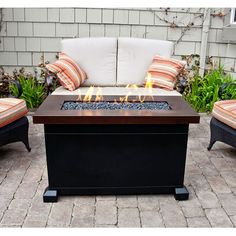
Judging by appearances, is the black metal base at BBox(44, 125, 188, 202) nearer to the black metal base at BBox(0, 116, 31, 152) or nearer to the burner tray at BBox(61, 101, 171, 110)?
the burner tray at BBox(61, 101, 171, 110)

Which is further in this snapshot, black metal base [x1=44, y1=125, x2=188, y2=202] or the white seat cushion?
the white seat cushion

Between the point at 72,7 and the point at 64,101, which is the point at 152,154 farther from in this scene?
the point at 72,7

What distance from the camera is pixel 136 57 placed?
414 cm

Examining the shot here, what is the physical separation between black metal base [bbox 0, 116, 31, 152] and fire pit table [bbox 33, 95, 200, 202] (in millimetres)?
686

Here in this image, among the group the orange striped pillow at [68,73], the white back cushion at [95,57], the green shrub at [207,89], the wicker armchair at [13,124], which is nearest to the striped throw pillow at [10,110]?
the wicker armchair at [13,124]

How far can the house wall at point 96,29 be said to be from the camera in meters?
4.76

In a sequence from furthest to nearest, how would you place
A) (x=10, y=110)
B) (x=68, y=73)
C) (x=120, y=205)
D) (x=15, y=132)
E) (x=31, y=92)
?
(x=31, y=92) < (x=68, y=73) < (x=15, y=132) < (x=10, y=110) < (x=120, y=205)

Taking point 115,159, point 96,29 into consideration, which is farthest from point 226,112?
point 96,29

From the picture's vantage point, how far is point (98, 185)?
2.47 m

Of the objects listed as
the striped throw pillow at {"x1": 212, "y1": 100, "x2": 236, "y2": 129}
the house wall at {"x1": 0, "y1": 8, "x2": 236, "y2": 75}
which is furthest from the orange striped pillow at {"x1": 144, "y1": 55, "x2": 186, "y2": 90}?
the house wall at {"x1": 0, "y1": 8, "x2": 236, "y2": 75}

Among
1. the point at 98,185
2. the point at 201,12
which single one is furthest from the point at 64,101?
the point at 201,12

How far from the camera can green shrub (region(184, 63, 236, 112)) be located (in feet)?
15.1

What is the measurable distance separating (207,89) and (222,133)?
1.68 meters

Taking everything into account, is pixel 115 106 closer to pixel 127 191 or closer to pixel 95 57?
pixel 127 191
